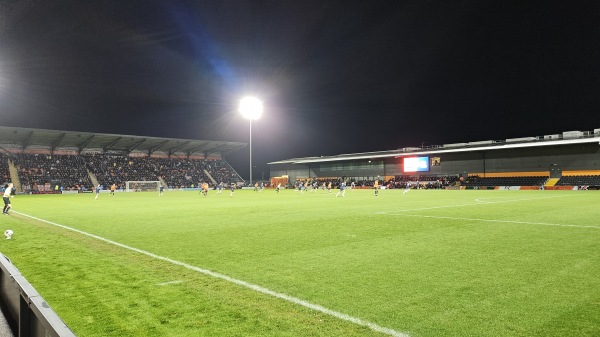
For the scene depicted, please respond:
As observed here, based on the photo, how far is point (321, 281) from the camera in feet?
19.9

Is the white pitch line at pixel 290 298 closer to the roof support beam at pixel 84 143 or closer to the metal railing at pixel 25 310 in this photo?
the metal railing at pixel 25 310

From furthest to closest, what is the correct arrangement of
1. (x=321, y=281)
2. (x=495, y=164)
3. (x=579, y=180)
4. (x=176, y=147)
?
(x=176, y=147) → (x=495, y=164) → (x=579, y=180) → (x=321, y=281)

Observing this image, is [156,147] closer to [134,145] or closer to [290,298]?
[134,145]

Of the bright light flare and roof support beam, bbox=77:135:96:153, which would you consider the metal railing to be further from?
roof support beam, bbox=77:135:96:153

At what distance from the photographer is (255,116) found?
58562 millimetres

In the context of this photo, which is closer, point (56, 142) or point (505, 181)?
point (505, 181)

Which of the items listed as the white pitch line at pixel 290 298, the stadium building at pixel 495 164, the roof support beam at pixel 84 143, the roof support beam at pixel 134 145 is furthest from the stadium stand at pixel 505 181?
the roof support beam at pixel 84 143

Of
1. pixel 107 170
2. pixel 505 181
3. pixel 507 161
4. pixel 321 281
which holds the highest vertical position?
pixel 107 170

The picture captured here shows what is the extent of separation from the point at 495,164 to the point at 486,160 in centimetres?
153

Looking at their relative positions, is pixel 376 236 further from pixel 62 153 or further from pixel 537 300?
pixel 62 153

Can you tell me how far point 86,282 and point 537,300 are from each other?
6762 mm

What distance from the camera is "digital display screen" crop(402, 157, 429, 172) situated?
66956mm

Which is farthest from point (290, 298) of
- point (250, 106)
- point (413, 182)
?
point (413, 182)

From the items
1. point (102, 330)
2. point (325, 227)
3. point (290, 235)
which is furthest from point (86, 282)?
point (325, 227)
